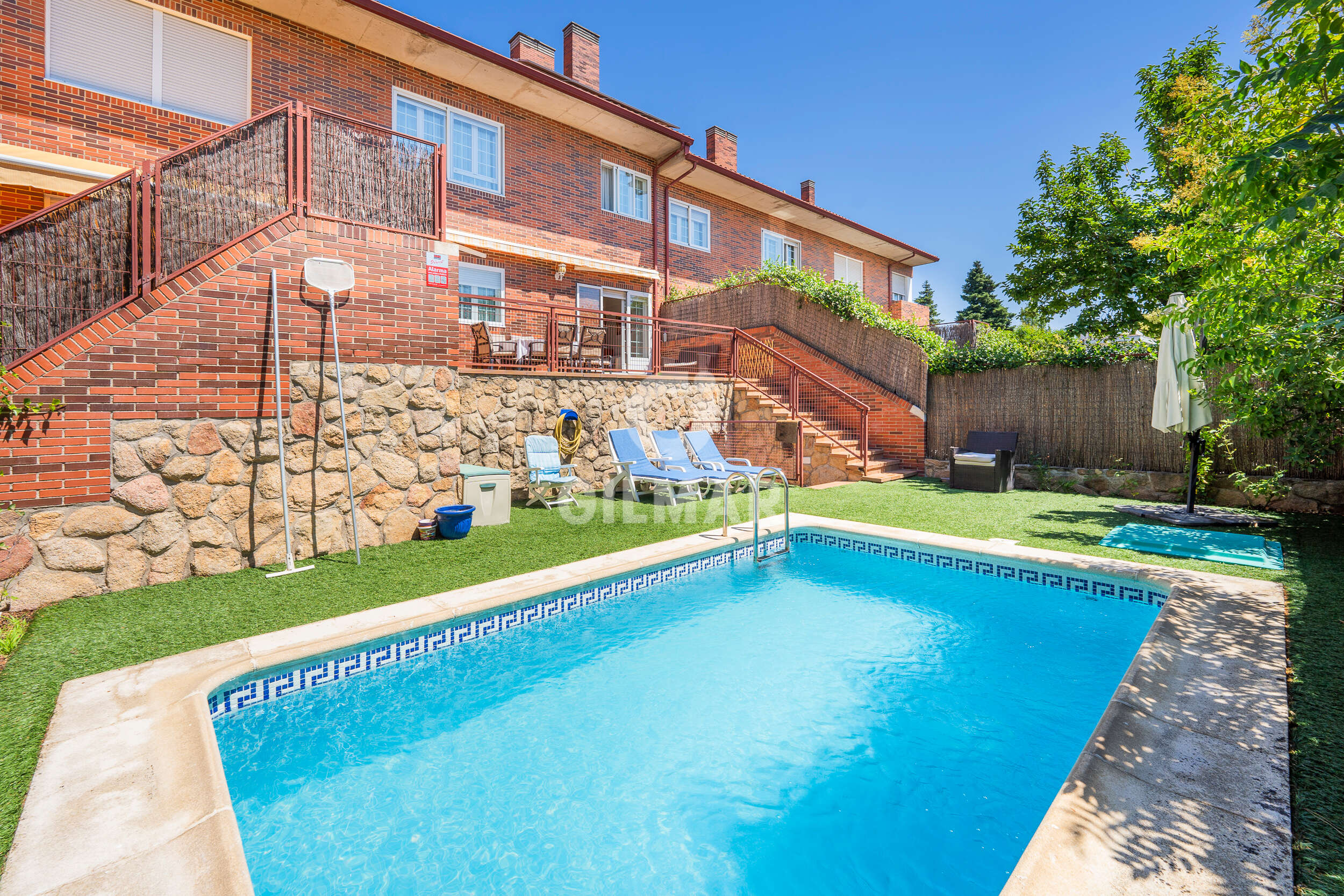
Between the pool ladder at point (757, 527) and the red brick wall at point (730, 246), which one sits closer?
the pool ladder at point (757, 527)

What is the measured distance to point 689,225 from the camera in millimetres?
16156

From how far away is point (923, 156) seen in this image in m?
17.9

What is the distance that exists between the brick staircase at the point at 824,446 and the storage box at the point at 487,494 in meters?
5.75

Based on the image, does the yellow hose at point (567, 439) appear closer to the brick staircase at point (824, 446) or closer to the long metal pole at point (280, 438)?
the brick staircase at point (824, 446)

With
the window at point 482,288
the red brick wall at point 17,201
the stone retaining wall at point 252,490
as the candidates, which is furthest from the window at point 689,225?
the red brick wall at point 17,201

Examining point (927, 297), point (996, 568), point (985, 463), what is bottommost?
point (996, 568)

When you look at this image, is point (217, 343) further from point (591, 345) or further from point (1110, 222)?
point (1110, 222)

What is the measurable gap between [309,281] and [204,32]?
6810mm

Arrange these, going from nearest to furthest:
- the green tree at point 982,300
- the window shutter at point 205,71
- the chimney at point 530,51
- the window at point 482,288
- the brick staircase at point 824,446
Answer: the window shutter at point 205,71, the brick staircase at point 824,446, the window at point 482,288, the chimney at point 530,51, the green tree at point 982,300

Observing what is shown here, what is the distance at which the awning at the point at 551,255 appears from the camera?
11266 mm

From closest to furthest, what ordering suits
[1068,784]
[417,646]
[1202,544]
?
[1068,784] → [417,646] → [1202,544]

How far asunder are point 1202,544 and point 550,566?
21.1 feet

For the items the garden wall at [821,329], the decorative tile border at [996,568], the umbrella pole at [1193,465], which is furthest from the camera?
the garden wall at [821,329]

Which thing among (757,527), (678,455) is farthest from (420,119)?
(757,527)
